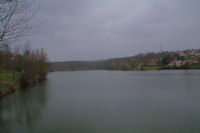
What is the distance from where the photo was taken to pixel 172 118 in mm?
5188

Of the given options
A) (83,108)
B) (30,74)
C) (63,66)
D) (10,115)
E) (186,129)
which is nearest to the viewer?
(186,129)

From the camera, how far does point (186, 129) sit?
4.29 meters

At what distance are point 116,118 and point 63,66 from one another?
7272cm

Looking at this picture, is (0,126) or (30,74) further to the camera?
(30,74)

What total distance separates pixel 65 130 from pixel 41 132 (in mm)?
745

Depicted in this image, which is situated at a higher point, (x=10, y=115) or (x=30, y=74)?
(x=30, y=74)

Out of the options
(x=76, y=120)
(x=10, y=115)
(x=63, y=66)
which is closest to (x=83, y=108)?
(x=76, y=120)

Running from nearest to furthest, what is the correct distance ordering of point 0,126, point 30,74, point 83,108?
1. point 0,126
2. point 83,108
3. point 30,74

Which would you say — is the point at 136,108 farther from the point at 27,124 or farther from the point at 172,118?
the point at 27,124

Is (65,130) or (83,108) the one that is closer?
(65,130)

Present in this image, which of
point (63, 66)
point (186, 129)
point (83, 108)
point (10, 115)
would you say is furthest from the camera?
point (63, 66)

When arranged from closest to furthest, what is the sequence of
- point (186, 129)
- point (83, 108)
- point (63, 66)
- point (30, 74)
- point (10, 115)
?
1. point (186, 129)
2. point (10, 115)
3. point (83, 108)
4. point (30, 74)
5. point (63, 66)

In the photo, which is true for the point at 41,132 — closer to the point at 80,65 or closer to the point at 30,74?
the point at 30,74

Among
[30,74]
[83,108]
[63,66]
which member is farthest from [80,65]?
[83,108]
